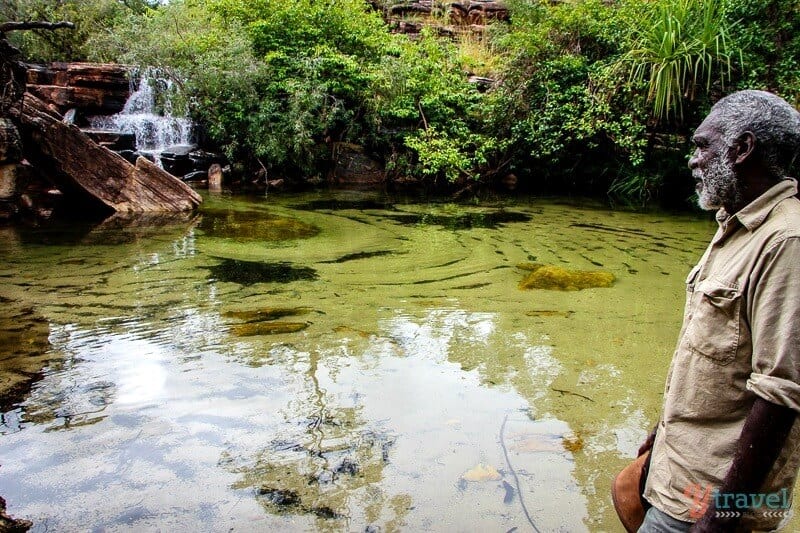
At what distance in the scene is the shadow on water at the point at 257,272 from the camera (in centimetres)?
539

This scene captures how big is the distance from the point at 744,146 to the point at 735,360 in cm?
46

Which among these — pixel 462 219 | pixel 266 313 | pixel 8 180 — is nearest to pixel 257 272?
pixel 266 313

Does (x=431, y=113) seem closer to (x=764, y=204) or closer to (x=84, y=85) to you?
(x=84, y=85)

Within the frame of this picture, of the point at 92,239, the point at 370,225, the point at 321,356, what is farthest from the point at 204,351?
the point at 370,225

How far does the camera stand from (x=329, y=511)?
2205mm

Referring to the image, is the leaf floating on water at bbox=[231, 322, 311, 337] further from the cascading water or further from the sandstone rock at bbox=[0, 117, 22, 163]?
the cascading water

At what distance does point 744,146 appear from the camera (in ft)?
4.23

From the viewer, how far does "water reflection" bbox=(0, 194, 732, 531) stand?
7.48ft

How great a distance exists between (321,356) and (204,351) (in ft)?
2.49

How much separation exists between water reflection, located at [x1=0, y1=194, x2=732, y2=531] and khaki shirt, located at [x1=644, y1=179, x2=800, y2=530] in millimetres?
969

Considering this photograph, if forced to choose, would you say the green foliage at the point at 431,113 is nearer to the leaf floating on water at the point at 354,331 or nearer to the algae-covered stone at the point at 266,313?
the algae-covered stone at the point at 266,313

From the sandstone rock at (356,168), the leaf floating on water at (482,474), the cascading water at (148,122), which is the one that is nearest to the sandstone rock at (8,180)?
the cascading water at (148,122)

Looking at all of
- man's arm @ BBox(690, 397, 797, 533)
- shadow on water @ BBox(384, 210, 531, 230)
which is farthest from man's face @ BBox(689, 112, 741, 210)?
shadow on water @ BBox(384, 210, 531, 230)

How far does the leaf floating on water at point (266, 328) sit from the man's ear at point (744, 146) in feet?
10.6
